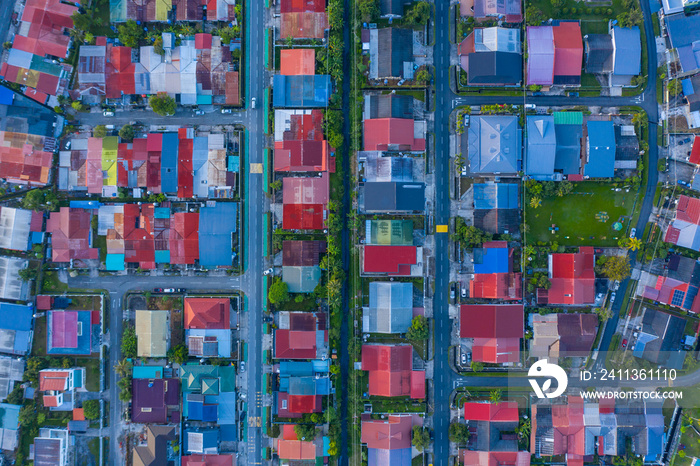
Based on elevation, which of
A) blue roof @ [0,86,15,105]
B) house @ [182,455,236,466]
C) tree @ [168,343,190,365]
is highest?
blue roof @ [0,86,15,105]

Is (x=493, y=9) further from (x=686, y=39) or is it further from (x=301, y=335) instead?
(x=301, y=335)

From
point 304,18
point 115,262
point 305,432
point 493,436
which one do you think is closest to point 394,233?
point 305,432

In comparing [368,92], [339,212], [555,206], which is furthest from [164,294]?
[555,206]

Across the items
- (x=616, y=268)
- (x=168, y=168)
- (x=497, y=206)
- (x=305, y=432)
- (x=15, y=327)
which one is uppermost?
(x=168, y=168)

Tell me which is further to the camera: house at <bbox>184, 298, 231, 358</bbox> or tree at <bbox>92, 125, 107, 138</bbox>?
tree at <bbox>92, 125, 107, 138</bbox>

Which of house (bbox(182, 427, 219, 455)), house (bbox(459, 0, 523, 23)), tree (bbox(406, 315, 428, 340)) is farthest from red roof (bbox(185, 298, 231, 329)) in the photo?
house (bbox(459, 0, 523, 23))

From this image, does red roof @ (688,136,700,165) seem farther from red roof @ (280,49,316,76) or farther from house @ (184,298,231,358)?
house @ (184,298,231,358)

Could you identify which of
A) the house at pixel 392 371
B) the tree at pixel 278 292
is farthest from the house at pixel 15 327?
the house at pixel 392 371

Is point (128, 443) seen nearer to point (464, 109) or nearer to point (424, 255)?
point (424, 255)
